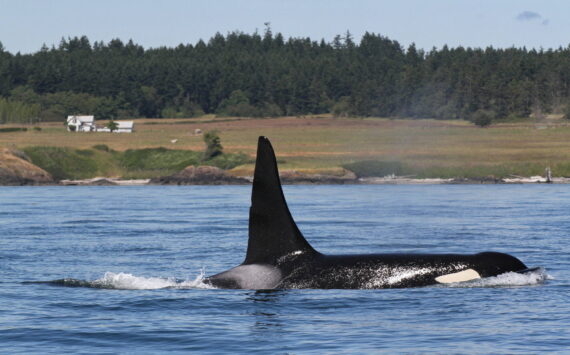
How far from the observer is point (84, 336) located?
52.1ft

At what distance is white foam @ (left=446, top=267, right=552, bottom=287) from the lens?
1884 cm

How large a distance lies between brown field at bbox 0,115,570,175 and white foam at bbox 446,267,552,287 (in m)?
91.3

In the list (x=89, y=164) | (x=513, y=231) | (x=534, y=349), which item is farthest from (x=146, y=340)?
(x=89, y=164)

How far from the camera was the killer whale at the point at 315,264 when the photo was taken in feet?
60.6

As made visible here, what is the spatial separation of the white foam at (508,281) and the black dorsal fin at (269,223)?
10.1 feet

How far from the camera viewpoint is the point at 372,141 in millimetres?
145750

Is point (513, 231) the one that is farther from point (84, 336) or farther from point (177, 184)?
point (177, 184)

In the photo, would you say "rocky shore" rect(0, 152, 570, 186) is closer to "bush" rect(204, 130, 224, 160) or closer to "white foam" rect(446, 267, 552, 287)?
"bush" rect(204, 130, 224, 160)

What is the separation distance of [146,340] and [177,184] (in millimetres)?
93590

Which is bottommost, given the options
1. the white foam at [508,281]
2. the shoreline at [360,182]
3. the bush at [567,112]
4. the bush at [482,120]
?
the shoreline at [360,182]

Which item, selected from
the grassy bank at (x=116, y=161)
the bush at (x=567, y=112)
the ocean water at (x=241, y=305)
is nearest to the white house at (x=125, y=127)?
the grassy bank at (x=116, y=161)

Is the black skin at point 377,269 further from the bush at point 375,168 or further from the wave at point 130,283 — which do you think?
the bush at point 375,168

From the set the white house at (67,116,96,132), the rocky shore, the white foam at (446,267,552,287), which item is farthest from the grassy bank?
the white foam at (446,267,552,287)

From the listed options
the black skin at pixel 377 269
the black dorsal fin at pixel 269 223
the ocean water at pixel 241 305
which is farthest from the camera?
the black skin at pixel 377 269
